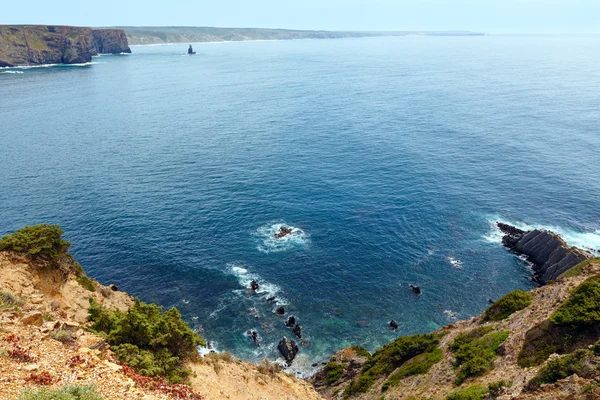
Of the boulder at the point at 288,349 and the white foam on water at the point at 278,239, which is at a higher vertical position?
the white foam on water at the point at 278,239

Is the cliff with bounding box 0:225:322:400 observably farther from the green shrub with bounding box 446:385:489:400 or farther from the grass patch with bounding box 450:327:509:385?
the green shrub with bounding box 446:385:489:400

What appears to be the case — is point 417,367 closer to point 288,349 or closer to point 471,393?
point 471,393

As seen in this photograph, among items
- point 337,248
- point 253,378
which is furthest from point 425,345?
point 337,248

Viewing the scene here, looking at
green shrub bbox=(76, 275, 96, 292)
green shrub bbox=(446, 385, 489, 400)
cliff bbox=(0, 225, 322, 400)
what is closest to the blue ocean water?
green shrub bbox=(76, 275, 96, 292)

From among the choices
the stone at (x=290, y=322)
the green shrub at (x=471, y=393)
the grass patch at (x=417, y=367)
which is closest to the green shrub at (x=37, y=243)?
the stone at (x=290, y=322)

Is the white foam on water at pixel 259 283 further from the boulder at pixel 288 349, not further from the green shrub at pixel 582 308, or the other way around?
the green shrub at pixel 582 308

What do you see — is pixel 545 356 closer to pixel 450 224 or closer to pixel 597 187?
pixel 450 224

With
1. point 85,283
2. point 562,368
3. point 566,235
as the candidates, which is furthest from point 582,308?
point 566,235
